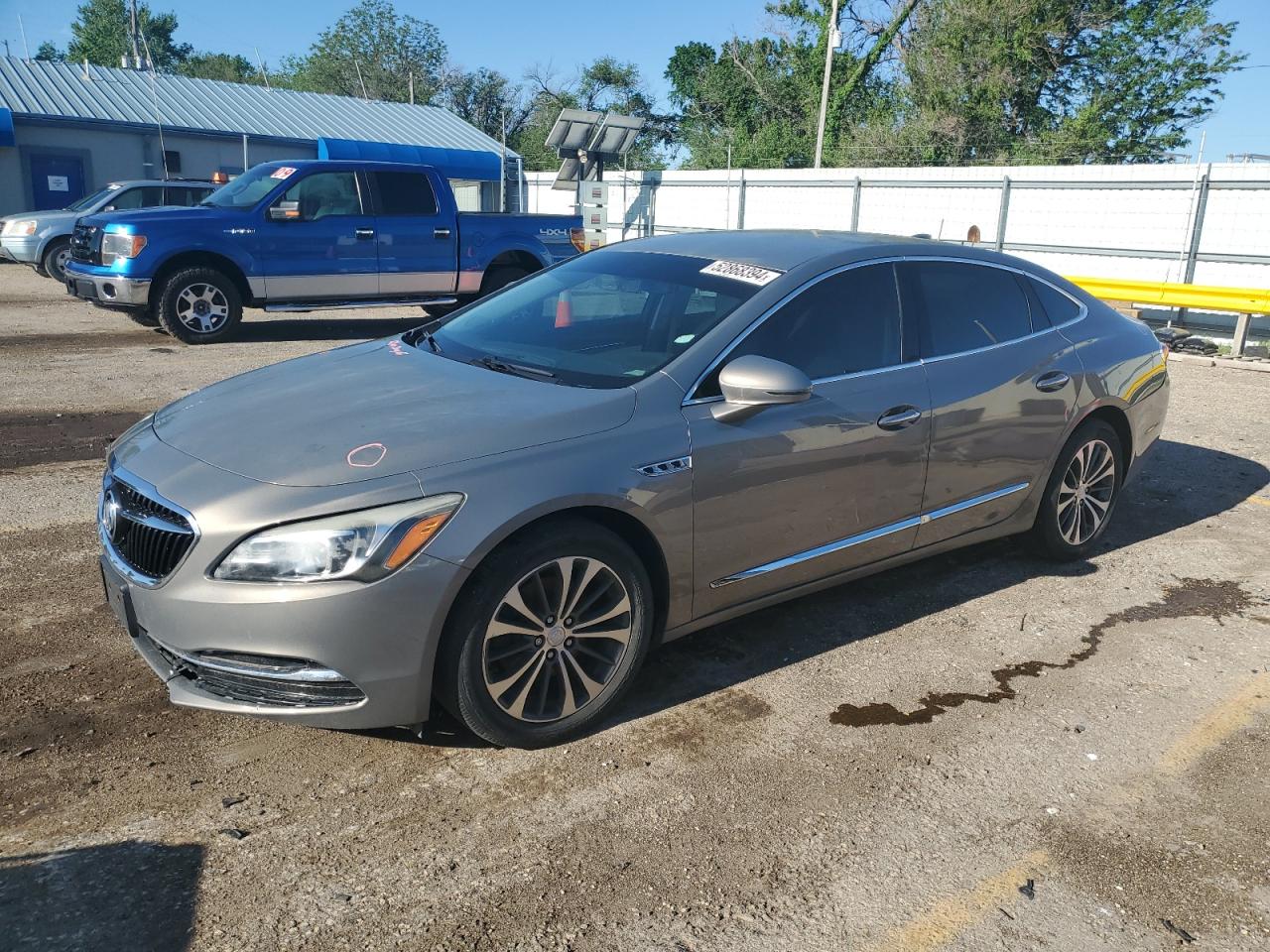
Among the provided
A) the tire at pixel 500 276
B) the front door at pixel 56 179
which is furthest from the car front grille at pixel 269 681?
the front door at pixel 56 179

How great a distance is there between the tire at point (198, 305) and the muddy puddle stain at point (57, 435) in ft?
11.5

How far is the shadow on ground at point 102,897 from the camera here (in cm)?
236

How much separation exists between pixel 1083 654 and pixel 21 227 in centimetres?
1916

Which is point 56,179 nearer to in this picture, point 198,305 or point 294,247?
point 198,305

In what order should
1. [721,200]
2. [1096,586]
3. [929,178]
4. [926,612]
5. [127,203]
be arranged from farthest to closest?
[721,200]
[929,178]
[127,203]
[1096,586]
[926,612]

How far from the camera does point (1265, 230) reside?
13.9m

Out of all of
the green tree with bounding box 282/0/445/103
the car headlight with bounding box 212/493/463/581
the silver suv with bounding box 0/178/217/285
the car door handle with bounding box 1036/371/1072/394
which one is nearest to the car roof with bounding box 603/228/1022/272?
the car door handle with bounding box 1036/371/1072/394

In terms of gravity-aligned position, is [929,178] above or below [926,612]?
above

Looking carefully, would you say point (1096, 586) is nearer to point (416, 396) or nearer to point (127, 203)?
point (416, 396)

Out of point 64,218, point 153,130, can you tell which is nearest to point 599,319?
point 64,218

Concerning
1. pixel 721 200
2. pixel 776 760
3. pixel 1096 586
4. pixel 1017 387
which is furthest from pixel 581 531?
pixel 721 200

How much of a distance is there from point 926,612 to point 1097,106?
3201 cm

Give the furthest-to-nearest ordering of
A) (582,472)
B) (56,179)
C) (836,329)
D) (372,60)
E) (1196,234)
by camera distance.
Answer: (372,60) < (56,179) < (1196,234) < (836,329) < (582,472)

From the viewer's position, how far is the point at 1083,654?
4.21m
